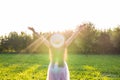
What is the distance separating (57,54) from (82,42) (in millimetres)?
51772

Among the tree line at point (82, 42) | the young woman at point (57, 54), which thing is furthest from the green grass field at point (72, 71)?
the tree line at point (82, 42)

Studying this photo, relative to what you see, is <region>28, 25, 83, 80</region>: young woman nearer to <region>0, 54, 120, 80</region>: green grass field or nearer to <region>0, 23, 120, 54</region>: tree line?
<region>0, 54, 120, 80</region>: green grass field

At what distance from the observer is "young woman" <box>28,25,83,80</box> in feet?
26.6

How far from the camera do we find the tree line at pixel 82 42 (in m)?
59.5

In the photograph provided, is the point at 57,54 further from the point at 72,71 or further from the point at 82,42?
the point at 82,42

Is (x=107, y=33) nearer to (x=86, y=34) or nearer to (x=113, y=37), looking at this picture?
(x=113, y=37)

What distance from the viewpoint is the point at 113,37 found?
69062 mm

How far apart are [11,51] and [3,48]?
1977mm

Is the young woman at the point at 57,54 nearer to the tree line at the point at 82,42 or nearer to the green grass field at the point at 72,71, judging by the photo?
the green grass field at the point at 72,71

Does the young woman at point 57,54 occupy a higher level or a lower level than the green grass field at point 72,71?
higher

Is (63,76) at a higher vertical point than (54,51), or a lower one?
lower

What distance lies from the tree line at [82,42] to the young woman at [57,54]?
162 ft

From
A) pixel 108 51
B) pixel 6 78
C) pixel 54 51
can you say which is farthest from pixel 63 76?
pixel 108 51

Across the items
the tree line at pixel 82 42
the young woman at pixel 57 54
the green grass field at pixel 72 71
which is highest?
the tree line at pixel 82 42
